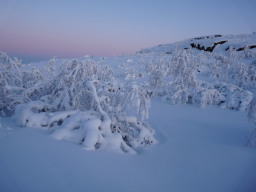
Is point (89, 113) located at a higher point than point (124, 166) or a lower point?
higher

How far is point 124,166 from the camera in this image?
3199mm

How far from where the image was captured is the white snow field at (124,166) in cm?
262

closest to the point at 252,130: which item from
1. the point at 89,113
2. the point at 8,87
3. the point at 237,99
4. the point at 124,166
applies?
the point at 124,166

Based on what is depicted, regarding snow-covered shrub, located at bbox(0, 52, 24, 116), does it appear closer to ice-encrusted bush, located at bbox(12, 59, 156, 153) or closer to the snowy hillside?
the snowy hillside

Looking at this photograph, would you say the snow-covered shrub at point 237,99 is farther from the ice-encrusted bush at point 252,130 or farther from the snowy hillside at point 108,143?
the ice-encrusted bush at point 252,130

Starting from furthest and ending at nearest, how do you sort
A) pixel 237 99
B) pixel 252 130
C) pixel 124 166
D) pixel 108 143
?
pixel 237 99, pixel 252 130, pixel 108 143, pixel 124 166

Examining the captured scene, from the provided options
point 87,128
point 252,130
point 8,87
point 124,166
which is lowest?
point 252,130

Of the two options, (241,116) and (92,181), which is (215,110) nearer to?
(241,116)

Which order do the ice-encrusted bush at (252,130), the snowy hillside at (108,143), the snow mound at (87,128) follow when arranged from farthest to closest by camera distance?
the ice-encrusted bush at (252,130)
the snow mound at (87,128)
the snowy hillside at (108,143)

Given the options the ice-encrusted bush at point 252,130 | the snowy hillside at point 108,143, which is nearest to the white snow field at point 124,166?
the snowy hillside at point 108,143

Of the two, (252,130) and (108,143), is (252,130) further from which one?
(108,143)

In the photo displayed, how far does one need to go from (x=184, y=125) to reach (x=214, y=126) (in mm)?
876

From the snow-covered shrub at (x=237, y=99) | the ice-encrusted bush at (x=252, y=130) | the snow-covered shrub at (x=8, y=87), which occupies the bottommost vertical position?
the snow-covered shrub at (x=237, y=99)

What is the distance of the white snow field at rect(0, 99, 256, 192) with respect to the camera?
8.58 ft
